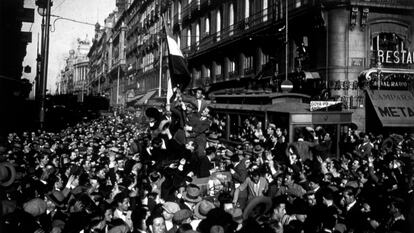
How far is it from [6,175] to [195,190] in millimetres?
3283

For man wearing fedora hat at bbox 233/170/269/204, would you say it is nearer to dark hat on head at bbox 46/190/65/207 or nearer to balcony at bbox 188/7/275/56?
dark hat on head at bbox 46/190/65/207

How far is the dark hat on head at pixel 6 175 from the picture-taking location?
6566 mm

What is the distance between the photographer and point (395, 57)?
1723cm

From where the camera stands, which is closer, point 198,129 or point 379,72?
point 198,129

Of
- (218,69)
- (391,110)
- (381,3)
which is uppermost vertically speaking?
(381,3)

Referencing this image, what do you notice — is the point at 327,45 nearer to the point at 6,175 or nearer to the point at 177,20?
the point at 6,175

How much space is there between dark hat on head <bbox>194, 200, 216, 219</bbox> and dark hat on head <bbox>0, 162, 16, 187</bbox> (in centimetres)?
321

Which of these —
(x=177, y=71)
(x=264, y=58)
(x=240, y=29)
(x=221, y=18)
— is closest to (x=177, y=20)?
(x=221, y=18)

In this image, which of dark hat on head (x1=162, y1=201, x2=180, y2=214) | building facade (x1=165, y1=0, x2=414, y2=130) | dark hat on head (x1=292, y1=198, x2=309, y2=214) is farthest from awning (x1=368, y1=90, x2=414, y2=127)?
dark hat on head (x1=162, y1=201, x2=180, y2=214)

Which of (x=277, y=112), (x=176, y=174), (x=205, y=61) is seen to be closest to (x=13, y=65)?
(x=205, y=61)

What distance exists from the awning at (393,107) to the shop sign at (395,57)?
1.44 m

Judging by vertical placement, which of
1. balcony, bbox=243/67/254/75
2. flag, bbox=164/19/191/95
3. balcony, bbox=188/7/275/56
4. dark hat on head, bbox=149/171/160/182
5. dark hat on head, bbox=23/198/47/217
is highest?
balcony, bbox=188/7/275/56

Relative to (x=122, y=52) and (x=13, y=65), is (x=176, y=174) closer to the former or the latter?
(x=13, y=65)

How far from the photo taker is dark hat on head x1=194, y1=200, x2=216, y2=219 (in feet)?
20.4
